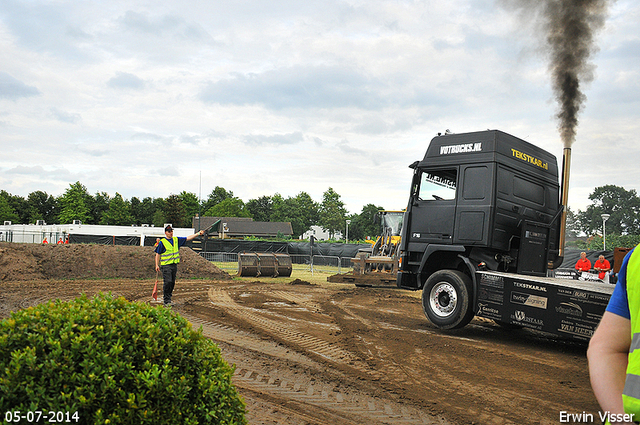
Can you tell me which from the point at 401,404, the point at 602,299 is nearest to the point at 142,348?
the point at 401,404

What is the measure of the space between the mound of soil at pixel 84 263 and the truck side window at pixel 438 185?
540 inches

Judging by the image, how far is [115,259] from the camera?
832 inches

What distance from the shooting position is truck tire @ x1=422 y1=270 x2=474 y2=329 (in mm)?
8945

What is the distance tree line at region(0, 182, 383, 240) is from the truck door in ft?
229

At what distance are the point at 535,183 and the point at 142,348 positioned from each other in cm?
922

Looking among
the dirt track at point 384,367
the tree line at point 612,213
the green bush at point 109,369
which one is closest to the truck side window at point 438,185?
the dirt track at point 384,367

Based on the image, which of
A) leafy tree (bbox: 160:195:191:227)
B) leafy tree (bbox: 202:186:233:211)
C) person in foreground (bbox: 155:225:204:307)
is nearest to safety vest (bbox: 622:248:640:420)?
person in foreground (bbox: 155:225:204:307)

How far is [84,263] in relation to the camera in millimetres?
20547

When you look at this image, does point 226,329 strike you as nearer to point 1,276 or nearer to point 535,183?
point 535,183

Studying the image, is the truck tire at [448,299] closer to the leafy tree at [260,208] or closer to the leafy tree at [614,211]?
the leafy tree at [614,211]

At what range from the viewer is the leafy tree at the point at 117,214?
291ft

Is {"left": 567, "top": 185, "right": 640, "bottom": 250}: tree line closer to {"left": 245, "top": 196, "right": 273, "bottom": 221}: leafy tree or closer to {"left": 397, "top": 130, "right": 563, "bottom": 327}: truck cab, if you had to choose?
{"left": 397, "top": 130, "right": 563, "bottom": 327}: truck cab

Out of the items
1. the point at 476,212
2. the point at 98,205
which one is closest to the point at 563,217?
the point at 476,212

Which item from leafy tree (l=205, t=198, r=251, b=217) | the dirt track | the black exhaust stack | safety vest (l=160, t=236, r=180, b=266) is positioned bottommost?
the dirt track
